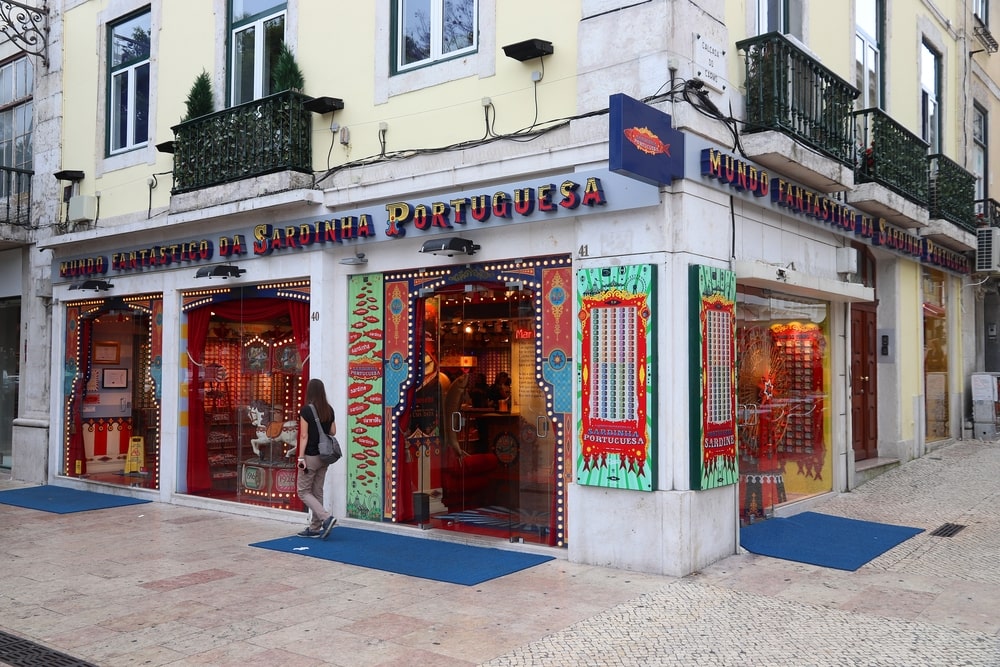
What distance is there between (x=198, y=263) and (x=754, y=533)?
7.67 m

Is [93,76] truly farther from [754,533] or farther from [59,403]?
[754,533]

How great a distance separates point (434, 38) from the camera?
9.40 metres

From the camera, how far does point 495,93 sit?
8695mm

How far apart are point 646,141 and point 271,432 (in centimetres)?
620

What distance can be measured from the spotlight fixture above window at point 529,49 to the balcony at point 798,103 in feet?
6.44

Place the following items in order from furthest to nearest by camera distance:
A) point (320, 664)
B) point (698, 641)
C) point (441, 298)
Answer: point (441, 298) → point (698, 641) → point (320, 664)

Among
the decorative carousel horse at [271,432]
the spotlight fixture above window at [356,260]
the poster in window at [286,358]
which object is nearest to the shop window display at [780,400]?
the spotlight fixture above window at [356,260]

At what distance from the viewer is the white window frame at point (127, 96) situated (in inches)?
503

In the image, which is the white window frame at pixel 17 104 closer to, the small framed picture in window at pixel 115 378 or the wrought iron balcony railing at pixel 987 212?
the small framed picture in window at pixel 115 378

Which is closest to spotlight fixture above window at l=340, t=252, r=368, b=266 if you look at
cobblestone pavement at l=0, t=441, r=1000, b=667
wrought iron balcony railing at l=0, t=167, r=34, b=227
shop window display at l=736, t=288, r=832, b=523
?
cobblestone pavement at l=0, t=441, r=1000, b=667

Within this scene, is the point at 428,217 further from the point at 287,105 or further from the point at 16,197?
the point at 16,197

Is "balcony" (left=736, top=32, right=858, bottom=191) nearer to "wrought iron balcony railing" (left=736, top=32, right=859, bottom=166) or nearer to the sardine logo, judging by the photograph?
"wrought iron balcony railing" (left=736, top=32, right=859, bottom=166)

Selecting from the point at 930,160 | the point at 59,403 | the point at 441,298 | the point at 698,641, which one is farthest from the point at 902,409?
the point at 59,403

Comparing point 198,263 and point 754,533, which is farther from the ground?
point 198,263
